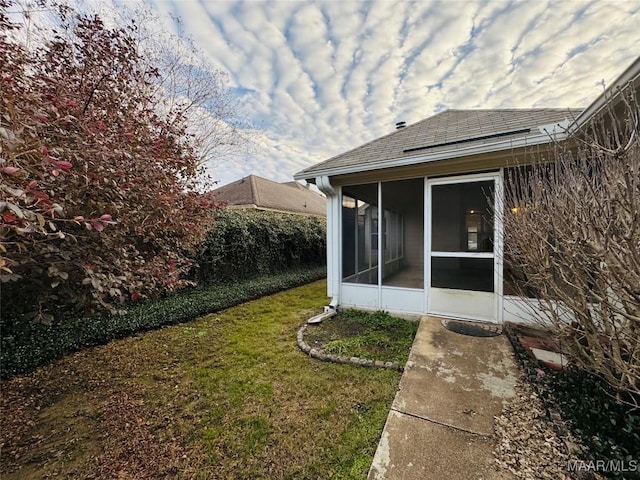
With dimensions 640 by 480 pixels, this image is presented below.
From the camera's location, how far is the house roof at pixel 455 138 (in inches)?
160

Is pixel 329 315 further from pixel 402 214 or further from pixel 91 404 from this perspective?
pixel 91 404

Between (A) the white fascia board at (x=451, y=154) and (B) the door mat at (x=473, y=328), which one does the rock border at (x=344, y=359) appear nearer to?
(B) the door mat at (x=473, y=328)

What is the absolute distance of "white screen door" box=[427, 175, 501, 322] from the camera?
4.70 meters

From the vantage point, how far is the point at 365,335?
4734mm

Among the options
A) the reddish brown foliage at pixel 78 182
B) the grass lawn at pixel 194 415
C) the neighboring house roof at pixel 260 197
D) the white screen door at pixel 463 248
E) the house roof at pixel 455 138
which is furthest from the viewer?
the neighboring house roof at pixel 260 197

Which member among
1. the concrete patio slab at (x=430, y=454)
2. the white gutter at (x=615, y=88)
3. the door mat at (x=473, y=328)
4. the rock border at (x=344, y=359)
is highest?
the white gutter at (x=615, y=88)

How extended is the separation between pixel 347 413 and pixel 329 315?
3029 mm

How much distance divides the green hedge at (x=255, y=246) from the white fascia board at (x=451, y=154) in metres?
3.54

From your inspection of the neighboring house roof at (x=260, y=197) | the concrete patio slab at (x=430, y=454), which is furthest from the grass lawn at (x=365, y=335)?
the neighboring house roof at (x=260, y=197)

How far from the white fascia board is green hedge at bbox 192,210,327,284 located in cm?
354

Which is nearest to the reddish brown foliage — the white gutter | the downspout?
the downspout

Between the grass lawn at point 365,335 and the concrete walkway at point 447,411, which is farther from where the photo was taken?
the grass lawn at point 365,335

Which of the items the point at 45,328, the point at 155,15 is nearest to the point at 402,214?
the point at 45,328

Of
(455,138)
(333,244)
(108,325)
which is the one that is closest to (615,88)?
(455,138)
